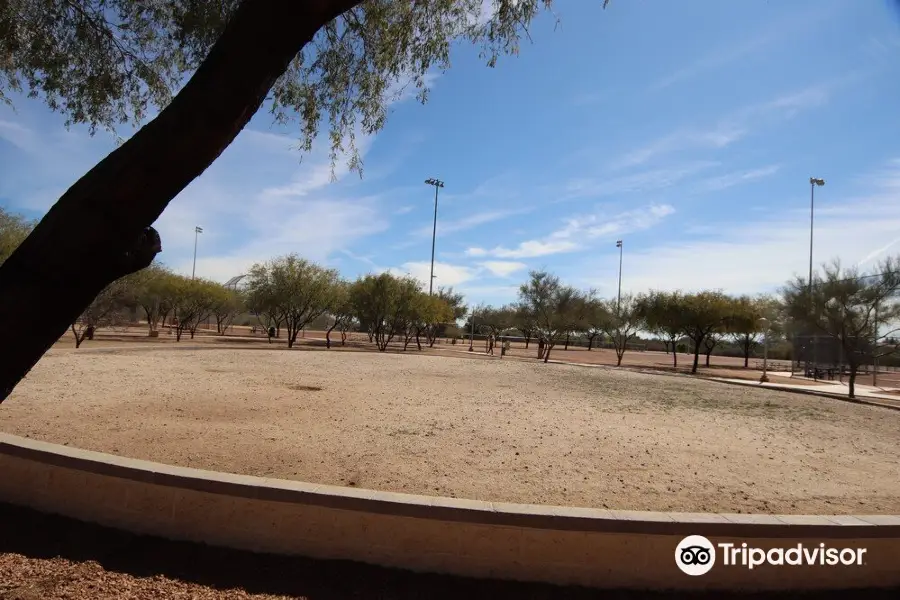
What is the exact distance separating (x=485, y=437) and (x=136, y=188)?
662 centimetres

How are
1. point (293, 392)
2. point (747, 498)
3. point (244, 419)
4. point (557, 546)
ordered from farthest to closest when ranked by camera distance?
1. point (293, 392)
2. point (244, 419)
3. point (747, 498)
4. point (557, 546)

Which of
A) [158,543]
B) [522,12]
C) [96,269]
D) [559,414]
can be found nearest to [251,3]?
[96,269]

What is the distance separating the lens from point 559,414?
36.1 ft

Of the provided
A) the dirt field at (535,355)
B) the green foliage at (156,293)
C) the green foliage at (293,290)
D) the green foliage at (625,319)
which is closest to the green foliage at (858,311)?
the dirt field at (535,355)

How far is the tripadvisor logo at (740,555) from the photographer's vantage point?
11.9 ft

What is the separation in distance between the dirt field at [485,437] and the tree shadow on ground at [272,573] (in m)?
1.63

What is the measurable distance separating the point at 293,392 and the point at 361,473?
6965 millimetres

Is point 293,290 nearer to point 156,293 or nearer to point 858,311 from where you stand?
point 156,293

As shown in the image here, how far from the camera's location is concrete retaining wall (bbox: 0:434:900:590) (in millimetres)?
3594

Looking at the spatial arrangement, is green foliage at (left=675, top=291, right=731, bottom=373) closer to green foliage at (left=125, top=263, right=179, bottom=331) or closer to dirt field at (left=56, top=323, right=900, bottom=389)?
dirt field at (left=56, top=323, right=900, bottom=389)

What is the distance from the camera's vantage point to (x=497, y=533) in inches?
142

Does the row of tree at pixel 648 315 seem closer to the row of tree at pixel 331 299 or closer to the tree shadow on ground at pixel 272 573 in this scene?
the row of tree at pixel 331 299

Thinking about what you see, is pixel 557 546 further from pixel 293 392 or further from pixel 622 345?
pixel 622 345

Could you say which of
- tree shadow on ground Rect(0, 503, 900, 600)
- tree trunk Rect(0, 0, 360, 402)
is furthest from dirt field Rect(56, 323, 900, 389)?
tree trunk Rect(0, 0, 360, 402)
